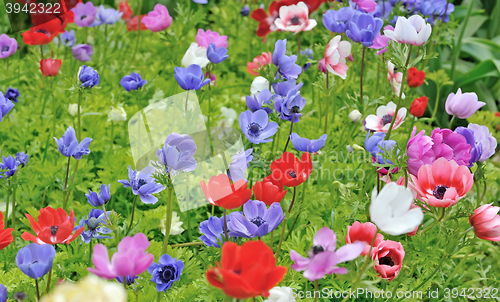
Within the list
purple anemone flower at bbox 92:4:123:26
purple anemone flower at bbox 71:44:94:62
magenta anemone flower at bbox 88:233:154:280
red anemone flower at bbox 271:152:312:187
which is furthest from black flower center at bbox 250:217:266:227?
purple anemone flower at bbox 92:4:123:26

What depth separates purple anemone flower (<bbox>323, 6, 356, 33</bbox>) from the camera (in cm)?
179

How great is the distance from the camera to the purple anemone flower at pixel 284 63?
1475 millimetres

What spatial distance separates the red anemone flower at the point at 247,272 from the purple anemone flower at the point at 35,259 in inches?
15.5

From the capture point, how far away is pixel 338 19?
72.4 inches

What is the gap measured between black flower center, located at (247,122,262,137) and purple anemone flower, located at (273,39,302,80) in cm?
25

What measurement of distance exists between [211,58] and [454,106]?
873 mm

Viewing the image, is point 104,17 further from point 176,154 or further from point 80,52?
point 176,154

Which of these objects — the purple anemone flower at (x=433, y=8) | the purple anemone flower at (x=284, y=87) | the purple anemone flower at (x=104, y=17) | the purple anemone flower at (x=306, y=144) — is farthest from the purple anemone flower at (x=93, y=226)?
the purple anemone flower at (x=433, y=8)

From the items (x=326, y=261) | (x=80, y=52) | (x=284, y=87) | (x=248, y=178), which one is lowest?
(x=248, y=178)

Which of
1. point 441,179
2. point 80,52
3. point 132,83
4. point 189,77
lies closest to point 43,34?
point 80,52

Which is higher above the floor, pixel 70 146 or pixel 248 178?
pixel 70 146

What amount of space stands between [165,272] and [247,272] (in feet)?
1.71
